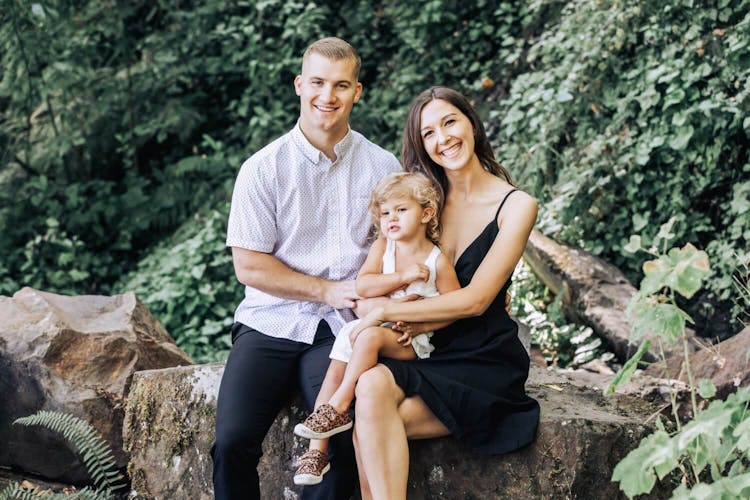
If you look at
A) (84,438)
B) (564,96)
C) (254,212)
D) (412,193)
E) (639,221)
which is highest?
(564,96)

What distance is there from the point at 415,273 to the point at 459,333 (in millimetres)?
299

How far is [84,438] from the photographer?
4.11m

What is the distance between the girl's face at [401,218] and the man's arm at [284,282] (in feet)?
0.95

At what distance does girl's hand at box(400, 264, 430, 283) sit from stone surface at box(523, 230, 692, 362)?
201cm

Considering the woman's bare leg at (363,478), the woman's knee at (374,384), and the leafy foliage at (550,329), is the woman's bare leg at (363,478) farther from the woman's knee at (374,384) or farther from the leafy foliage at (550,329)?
the leafy foliage at (550,329)

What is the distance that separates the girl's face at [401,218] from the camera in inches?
134

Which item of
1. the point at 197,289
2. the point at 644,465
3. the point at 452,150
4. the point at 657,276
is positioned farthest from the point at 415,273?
the point at 197,289

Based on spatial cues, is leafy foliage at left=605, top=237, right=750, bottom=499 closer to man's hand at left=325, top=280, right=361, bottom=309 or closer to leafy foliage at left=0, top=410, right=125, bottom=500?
man's hand at left=325, top=280, right=361, bottom=309

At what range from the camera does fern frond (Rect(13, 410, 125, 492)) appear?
13.2 ft

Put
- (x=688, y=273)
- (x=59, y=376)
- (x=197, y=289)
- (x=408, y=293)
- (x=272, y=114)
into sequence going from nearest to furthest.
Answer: (x=688, y=273) < (x=408, y=293) < (x=59, y=376) < (x=197, y=289) < (x=272, y=114)

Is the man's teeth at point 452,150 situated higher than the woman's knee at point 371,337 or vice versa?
the man's teeth at point 452,150

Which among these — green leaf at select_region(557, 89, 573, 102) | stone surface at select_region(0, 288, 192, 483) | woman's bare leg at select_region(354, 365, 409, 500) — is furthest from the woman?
green leaf at select_region(557, 89, 573, 102)

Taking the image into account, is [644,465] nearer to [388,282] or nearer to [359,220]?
[388,282]

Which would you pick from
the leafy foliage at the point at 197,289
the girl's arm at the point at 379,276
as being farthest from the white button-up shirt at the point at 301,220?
the leafy foliage at the point at 197,289
